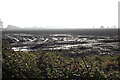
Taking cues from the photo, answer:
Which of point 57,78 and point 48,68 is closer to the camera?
point 57,78

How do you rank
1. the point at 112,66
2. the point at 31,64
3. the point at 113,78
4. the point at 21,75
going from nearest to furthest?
the point at 21,75 → the point at 113,78 → the point at 31,64 → the point at 112,66

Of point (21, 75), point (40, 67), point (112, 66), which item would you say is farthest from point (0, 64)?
point (112, 66)

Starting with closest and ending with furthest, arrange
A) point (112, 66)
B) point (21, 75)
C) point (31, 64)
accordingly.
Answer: point (21, 75) → point (31, 64) → point (112, 66)

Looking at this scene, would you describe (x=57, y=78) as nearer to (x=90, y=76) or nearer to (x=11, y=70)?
(x=90, y=76)

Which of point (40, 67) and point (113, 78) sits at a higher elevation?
point (40, 67)

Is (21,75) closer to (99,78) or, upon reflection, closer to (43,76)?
(43,76)

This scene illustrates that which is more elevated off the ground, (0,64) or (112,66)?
(0,64)

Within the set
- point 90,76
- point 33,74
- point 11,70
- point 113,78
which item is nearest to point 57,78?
point 33,74

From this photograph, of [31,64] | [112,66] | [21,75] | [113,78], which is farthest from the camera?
[112,66]

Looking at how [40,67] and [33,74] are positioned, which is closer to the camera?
[33,74]
